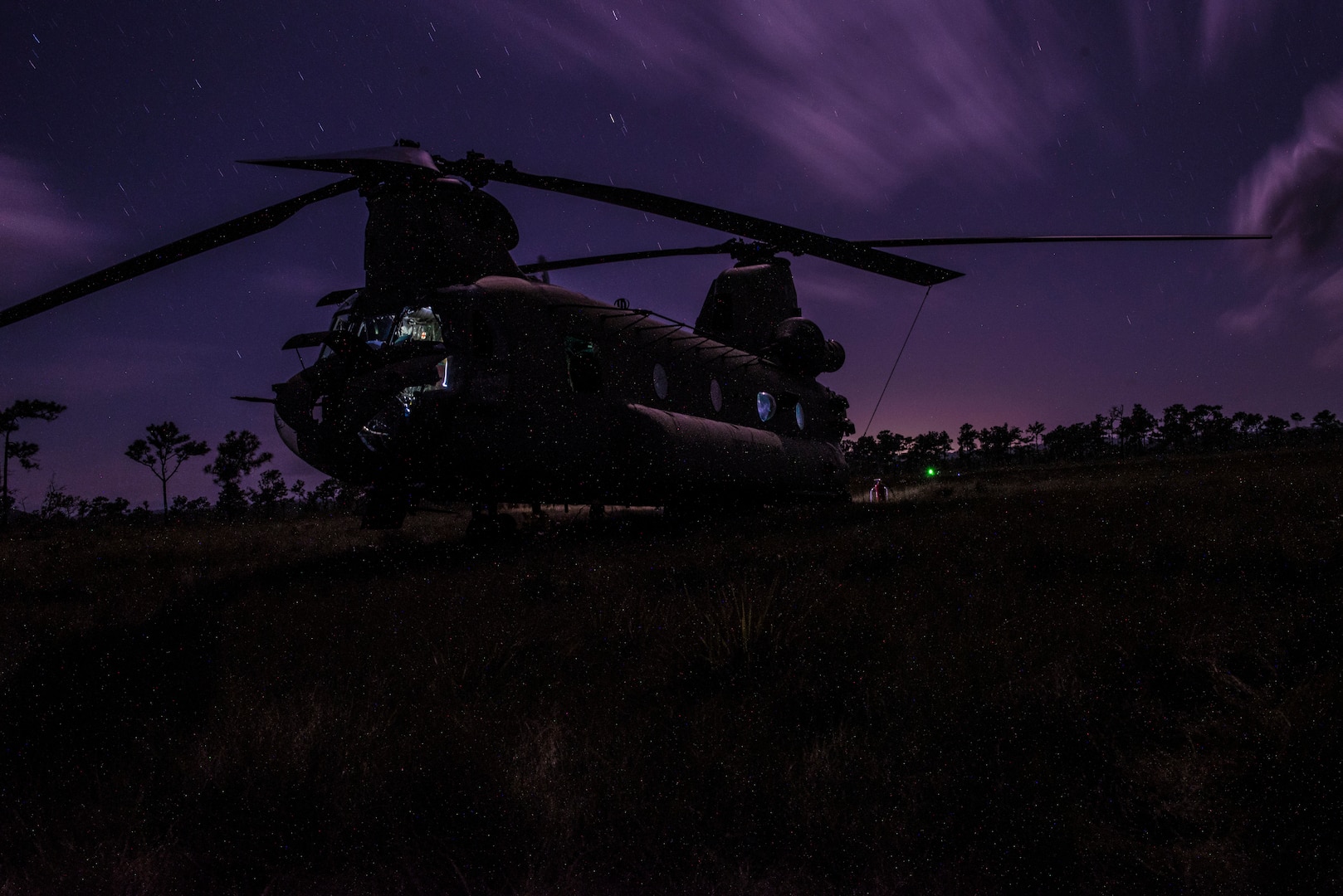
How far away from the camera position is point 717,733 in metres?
2.58

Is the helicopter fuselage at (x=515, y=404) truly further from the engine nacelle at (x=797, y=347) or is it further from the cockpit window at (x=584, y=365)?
the engine nacelle at (x=797, y=347)

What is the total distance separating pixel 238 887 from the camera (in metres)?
1.82

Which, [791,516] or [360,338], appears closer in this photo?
[360,338]

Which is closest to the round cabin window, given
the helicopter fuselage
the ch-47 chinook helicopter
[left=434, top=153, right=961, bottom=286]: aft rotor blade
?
the ch-47 chinook helicopter

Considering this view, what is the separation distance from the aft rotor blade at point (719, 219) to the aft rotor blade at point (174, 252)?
2.14 m

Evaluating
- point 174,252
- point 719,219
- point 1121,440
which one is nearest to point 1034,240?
point 719,219

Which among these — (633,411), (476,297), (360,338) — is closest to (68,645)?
(360,338)

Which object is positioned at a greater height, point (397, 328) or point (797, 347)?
point (797, 347)

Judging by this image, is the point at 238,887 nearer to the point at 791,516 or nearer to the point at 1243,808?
the point at 1243,808

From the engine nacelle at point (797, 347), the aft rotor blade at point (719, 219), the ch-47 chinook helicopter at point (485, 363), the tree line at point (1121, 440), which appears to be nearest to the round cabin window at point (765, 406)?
the engine nacelle at point (797, 347)

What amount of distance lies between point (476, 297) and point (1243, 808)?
875 centimetres

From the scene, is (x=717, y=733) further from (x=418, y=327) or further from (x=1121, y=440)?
(x=1121, y=440)

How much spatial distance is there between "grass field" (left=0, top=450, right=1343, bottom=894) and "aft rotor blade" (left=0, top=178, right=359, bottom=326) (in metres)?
4.33

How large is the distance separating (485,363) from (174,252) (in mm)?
4135
